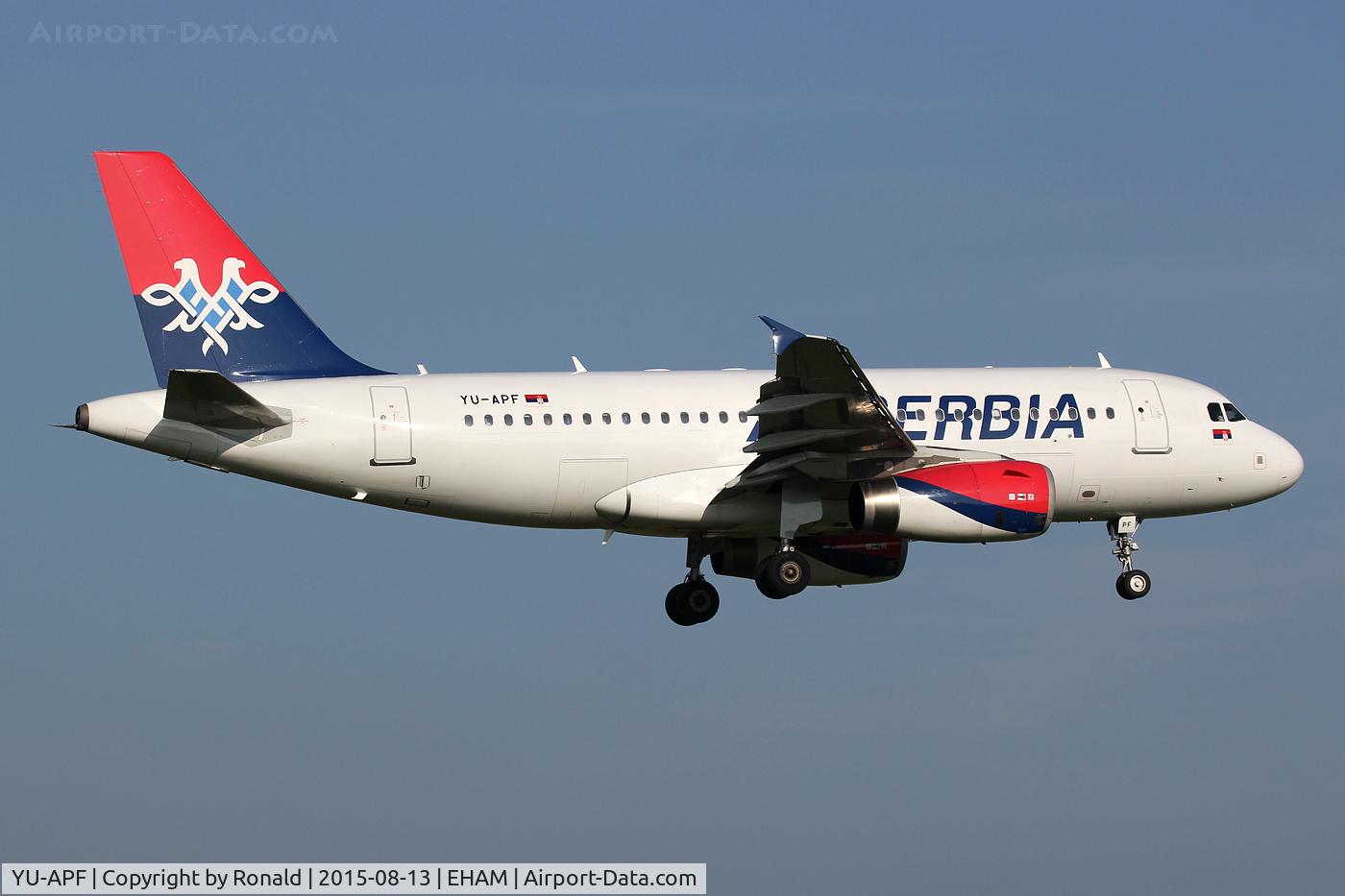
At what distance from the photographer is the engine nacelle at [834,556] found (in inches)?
1731

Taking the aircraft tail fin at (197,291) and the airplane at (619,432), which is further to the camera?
the aircraft tail fin at (197,291)

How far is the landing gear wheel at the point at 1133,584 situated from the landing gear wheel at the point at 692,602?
29.3 ft

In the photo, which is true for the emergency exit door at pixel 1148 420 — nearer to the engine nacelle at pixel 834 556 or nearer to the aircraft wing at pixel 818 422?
the engine nacelle at pixel 834 556

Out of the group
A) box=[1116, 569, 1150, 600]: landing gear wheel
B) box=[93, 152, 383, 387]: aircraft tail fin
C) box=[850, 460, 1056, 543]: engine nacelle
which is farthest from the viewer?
box=[1116, 569, 1150, 600]: landing gear wheel

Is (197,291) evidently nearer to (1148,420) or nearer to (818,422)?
(818,422)

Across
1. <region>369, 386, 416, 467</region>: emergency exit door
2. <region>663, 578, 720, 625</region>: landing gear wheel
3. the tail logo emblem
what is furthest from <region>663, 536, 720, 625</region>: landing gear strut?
the tail logo emblem

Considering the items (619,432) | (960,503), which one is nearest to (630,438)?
(619,432)

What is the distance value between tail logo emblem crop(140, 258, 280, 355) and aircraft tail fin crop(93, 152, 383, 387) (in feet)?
0.06

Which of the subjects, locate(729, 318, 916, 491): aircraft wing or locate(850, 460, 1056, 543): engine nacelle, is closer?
locate(729, 318, 916, 491): aircraft wing

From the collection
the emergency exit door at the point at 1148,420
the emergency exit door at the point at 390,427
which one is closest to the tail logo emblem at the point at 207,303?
the emergency exit door at the point at 390,427

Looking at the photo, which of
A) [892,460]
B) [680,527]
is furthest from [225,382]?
[892,460]

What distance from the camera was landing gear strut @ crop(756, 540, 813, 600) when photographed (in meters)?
41.7

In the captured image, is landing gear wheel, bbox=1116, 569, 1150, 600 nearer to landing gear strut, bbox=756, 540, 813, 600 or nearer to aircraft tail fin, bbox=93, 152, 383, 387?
landing gear strut, bbox=756, 540, 813, 600

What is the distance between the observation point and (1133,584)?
44.8 m
